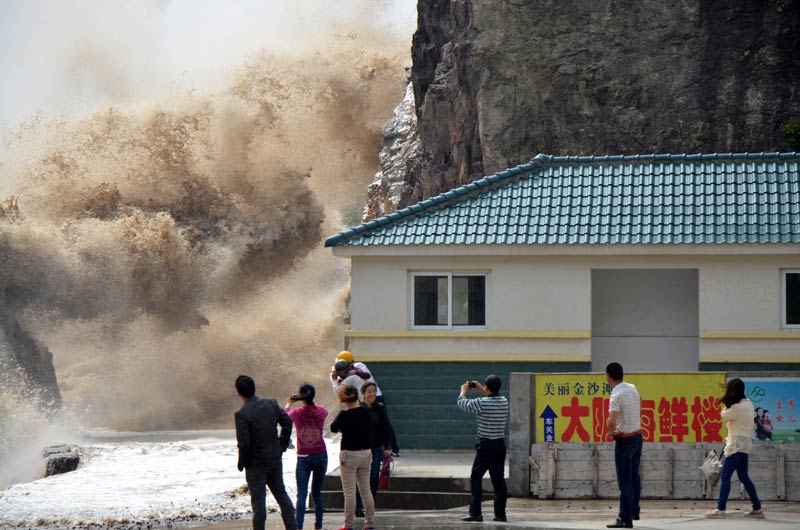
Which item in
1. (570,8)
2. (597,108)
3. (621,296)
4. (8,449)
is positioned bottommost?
(8,449)

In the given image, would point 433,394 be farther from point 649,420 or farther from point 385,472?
point 649,420

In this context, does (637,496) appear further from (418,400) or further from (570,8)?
(570,8)

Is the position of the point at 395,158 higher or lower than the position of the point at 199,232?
higher

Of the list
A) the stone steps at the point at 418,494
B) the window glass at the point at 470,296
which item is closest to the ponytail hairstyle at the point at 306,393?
the stone steps at the point at 418,494

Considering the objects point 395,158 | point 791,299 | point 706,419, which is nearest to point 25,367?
point 395,158

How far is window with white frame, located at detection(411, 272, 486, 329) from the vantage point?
22641 millimetres

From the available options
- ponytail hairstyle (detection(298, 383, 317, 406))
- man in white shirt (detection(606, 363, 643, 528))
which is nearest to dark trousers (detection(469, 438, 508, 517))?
man in white shirt (detection(606, 363, 643, 528))

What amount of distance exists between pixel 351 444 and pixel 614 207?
10003mm

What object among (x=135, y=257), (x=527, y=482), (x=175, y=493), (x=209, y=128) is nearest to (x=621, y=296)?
(x=527, y=482)

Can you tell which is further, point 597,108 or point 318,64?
point 318,64

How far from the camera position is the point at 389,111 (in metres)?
59.7

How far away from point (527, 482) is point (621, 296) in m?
6.79

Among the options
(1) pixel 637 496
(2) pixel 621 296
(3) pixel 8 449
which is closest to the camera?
(1) pixel 637 496

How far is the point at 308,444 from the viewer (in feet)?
49.5
